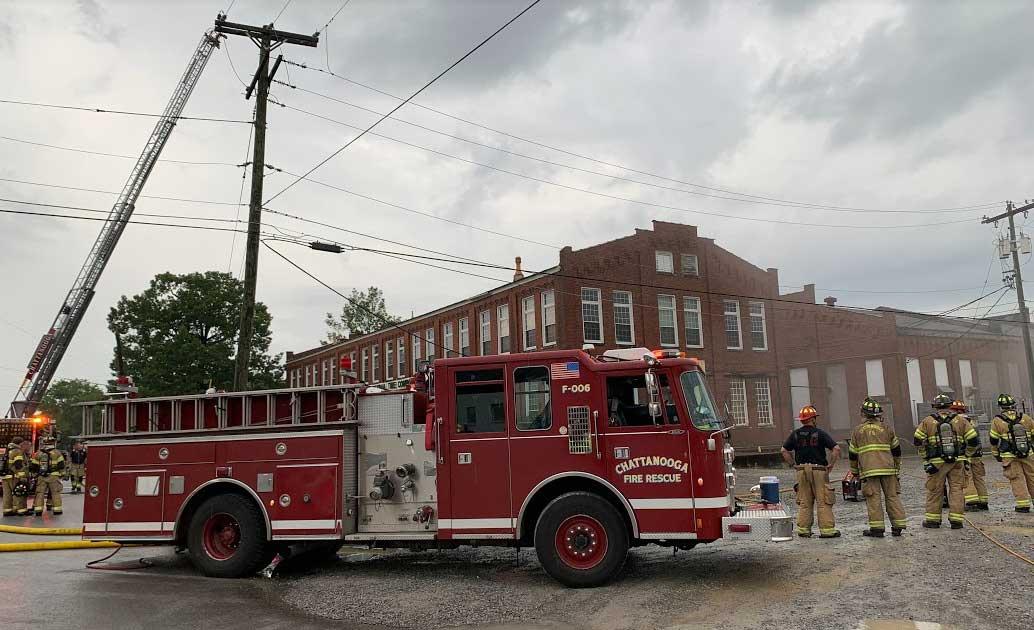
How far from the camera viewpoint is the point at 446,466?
27.2ft

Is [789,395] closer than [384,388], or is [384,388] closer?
[384,388]

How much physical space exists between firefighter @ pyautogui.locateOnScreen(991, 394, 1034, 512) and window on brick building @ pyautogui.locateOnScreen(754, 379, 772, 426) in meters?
21.9

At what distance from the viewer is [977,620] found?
5.88 m

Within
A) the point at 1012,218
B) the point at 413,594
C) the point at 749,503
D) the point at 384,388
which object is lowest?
the point at 413,594

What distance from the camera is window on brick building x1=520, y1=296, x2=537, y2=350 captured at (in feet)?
102

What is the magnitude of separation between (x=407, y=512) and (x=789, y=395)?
28868 millimetres

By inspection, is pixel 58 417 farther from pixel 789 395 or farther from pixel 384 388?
pixel 384 388

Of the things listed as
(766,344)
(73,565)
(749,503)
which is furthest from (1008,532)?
(766,344)

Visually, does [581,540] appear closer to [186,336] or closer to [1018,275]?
[1018,275]

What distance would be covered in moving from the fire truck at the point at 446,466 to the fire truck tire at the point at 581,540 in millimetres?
14

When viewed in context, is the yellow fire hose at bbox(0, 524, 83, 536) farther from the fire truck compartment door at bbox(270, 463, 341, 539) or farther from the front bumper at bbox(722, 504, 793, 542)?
the front bumper at bbox(722, 504, 793, 542)

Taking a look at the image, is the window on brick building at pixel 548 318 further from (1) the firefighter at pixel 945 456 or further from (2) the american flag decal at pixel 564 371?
(2) the american flag decal at pixel 564 371

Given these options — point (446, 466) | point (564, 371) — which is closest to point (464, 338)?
point (446, 466)

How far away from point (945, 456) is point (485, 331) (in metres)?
25.4
